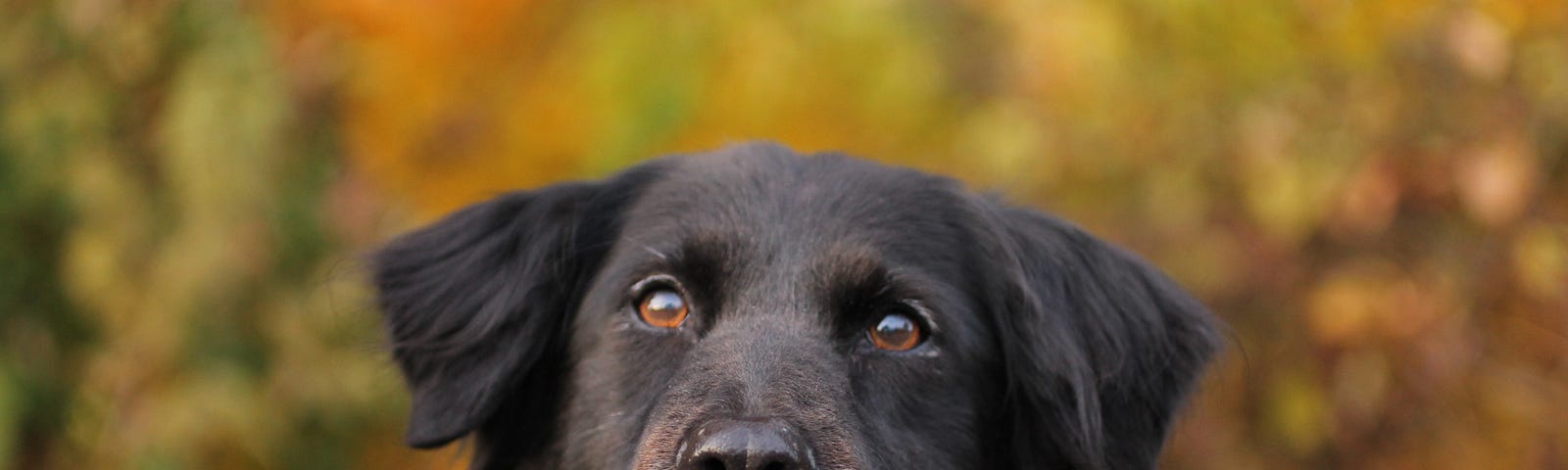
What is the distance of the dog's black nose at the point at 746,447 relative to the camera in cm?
332

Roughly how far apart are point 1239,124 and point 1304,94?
272 mm

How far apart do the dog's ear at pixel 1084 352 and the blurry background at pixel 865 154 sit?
176 centimetres

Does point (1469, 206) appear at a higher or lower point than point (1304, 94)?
lower

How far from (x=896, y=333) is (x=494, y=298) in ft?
3.76

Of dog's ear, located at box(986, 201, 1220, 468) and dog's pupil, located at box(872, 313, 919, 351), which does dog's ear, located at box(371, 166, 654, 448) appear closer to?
dog's pupil, located at box(872, 313, 919, 351)

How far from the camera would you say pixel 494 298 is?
4.36 m

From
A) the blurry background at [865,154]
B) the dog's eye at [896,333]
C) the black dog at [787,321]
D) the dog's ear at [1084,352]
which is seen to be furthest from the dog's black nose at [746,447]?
the blurry background at [865,154]

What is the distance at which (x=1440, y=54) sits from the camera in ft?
20.7

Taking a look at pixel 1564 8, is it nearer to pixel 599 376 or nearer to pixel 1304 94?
pixel 1304 94

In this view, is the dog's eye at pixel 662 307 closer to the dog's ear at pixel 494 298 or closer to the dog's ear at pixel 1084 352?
the dog's ear at pixel 494 298

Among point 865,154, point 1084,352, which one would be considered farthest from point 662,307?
point 865,154

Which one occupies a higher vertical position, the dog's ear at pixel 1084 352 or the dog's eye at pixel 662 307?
the dog's eye at pixel 662 307

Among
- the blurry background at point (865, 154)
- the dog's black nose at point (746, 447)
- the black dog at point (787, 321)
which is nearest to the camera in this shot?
the dog's black nose at point (746, 447)

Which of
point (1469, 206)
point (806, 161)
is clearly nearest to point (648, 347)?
point (806, 161)
